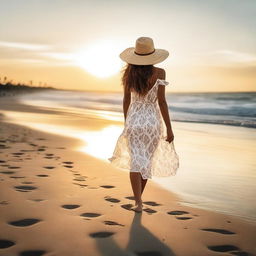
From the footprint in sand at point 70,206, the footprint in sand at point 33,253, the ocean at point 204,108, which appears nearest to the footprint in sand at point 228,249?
the footprint in sand at point 33,253

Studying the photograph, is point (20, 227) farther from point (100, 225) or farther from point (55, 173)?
point (55, 173)

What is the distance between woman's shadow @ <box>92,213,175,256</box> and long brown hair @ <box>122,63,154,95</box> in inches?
→ 62.0

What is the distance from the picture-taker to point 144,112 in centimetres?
441

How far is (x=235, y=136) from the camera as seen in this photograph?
11.8 m

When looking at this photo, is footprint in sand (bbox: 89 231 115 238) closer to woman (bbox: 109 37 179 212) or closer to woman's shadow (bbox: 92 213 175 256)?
woman's shadow (bbox: 92 213 175 256)

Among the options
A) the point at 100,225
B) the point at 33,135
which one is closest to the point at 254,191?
the point at 100,225

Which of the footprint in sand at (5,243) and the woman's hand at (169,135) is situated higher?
the woman's hand at (169,135)

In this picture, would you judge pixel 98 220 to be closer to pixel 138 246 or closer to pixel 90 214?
pixel 90 214

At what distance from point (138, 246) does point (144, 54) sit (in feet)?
7.02

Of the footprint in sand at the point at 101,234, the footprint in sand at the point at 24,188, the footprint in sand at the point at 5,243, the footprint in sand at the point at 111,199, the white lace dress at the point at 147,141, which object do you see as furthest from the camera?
the footprint in sand at the point at 24,188

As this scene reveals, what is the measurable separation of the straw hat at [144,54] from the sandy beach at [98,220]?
1.63m

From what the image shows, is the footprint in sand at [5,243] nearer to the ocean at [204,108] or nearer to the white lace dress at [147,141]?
the white lace dress at [147,141]

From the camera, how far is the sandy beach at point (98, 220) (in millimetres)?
3207

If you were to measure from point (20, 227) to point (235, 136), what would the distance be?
30.6ft
